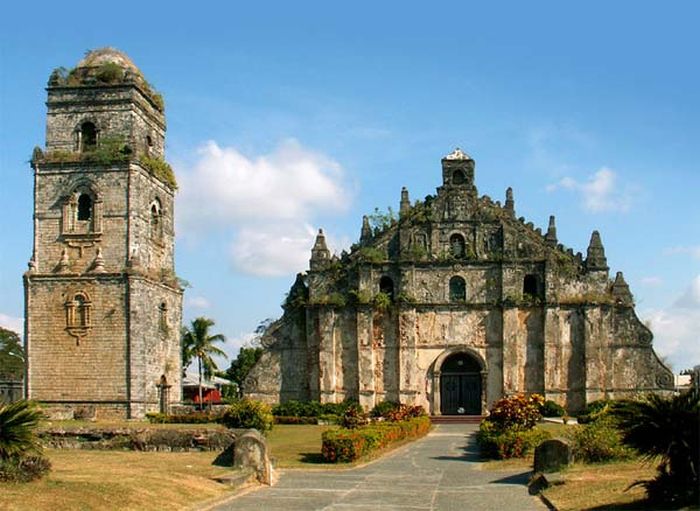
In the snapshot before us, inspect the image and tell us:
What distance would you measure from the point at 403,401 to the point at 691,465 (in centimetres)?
3480

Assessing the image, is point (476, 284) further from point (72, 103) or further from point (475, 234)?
point (72, 103)

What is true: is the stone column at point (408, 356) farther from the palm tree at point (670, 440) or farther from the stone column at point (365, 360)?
the palm tree at point (670, 440)

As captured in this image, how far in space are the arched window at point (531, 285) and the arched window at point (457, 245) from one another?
3306mm

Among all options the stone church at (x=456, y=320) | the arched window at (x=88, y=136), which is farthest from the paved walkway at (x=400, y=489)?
the arched window at (x=88, y=136)

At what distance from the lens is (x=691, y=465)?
14836 millimetres

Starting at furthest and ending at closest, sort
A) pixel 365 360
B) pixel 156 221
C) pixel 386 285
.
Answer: pixel 386 285, pixel 365 360, pixel 156 221

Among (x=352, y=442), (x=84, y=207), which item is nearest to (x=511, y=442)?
(x=352, y=442)

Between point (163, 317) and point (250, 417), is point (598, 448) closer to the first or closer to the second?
point (250, 417)

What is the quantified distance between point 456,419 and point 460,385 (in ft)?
8.75

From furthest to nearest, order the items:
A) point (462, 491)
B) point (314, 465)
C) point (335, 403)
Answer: point (335, 403) < point (314, 465) < point (462, 491)

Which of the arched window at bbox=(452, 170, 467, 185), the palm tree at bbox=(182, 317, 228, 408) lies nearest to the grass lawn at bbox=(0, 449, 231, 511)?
the arched window at bbox=(452, 170, 467, 185)

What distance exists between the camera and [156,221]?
1850 inches

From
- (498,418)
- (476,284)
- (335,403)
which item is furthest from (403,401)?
(498,418)

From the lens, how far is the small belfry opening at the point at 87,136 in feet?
148
